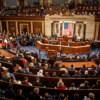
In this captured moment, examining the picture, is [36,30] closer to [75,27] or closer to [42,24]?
[42,24]

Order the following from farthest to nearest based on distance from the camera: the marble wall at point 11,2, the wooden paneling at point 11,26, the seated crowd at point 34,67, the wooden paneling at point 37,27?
the marble wall at point 11,2 < the wooden paneling at point 11,26 < the wooden paneling at point 37,27 < the seated crowd at point 34,67

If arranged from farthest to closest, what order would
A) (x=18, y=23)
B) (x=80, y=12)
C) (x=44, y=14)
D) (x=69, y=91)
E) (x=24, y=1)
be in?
(x=24, y=1), (x=18, y=23), (x=44, y=14), (x=80, y=12), (x=69, y=91)

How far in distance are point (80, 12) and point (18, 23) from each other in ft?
35.3

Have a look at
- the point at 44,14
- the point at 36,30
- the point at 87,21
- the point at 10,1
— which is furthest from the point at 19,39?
the point at 10,1

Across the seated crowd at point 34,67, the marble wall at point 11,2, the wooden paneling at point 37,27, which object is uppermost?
the marble wall at point 11,2

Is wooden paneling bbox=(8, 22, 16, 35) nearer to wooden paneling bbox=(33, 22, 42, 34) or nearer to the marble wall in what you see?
wooden paneling bbox=(33, 22, 42, 34)

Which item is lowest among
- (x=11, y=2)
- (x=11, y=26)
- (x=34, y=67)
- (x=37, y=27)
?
(x=34, y=67)

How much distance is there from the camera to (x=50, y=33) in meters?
19.6

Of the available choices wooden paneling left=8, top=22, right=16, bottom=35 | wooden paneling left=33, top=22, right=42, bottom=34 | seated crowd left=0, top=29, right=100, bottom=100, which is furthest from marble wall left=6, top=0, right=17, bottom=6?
seated crowd left=0, top=29, right=100, bottom=100

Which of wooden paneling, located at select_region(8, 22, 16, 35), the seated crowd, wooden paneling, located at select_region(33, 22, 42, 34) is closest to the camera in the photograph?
the seated crowd

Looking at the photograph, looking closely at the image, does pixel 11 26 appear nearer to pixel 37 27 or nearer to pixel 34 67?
pixel 37 27

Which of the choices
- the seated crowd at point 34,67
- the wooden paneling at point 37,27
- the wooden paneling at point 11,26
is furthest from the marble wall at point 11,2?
the seated crowd at point 34,67

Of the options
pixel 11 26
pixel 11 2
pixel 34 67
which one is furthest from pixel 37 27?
pixel 34 67

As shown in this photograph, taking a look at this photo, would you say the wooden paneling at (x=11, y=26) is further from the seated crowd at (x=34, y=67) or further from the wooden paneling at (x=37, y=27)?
the seated crowd at (x=34, y=67)
